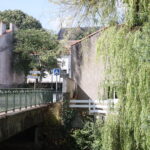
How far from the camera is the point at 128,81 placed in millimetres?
11320

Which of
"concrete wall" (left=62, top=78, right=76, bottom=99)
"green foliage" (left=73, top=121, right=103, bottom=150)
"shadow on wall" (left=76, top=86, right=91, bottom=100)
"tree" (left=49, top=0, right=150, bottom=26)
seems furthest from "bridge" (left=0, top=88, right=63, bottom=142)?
"tree" (left=49, top=0, right=150, bottom=26)

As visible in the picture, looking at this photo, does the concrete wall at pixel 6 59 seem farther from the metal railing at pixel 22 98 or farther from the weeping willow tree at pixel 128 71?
the weeping willow tree at pixel 128 71

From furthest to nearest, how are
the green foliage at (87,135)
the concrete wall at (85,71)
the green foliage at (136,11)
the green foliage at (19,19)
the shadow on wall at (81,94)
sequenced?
the green foliage at (19,19) → the shadow on wall at (81,94) → the concrete wall at (85,71) → the green foliage at (87,135) → the green foliage at (136,11)

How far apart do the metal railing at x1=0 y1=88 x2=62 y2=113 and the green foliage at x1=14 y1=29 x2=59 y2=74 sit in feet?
50.5

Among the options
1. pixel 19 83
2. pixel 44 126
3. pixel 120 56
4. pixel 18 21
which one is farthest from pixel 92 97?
pixel 18 21

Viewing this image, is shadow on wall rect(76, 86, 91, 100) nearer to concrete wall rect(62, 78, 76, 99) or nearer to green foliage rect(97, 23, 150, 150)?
concrete wall rect(62, 78, 76, 99)

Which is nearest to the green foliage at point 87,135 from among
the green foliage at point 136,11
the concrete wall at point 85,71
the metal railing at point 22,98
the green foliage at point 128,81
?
the metal railing at point 22,98

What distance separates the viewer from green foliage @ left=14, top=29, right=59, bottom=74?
36.9m

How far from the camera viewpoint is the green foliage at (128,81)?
34.7 ft

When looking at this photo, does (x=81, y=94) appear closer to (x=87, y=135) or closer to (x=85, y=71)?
(x=85, y=71)

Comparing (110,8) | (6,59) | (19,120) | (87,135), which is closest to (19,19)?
(6,59)

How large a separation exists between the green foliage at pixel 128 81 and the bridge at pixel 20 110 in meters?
3.70

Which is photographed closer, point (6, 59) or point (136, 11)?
point (136, 11)

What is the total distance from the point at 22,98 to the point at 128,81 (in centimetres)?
649
